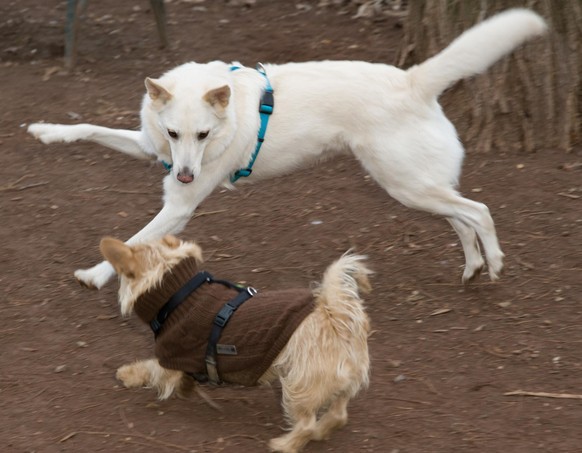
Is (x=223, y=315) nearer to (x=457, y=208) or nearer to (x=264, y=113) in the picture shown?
(x=264, y=113)

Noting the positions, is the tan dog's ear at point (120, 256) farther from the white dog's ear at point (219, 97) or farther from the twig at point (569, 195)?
the twig at point (569, 195)

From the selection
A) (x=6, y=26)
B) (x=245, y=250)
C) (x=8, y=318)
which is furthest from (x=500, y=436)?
(x=6, y=26)

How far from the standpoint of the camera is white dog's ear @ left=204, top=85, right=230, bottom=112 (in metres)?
4.57

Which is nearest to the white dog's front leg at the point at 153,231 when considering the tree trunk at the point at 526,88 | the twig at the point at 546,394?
the twig at the point at 546,394

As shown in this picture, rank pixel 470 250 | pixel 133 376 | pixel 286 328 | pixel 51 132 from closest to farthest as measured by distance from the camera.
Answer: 1. pixel 286 328
2. pixel 133 376
3. pixel 470 250
4. pixel 51 132

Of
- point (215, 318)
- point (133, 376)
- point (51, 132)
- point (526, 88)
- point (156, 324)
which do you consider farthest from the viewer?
point (526, 88)

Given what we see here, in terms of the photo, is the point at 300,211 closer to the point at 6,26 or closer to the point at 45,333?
the point at 45,333

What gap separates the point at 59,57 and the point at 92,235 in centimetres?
299

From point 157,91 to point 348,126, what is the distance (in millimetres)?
1010

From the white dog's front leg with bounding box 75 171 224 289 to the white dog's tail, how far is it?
4.05 feet

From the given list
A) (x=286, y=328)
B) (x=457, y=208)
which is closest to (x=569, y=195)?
(x=457, y=208)

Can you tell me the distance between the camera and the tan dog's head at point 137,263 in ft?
12.2

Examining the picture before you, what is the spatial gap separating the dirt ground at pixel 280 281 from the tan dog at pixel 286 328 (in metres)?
0.27

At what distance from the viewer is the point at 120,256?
12.2 ft
